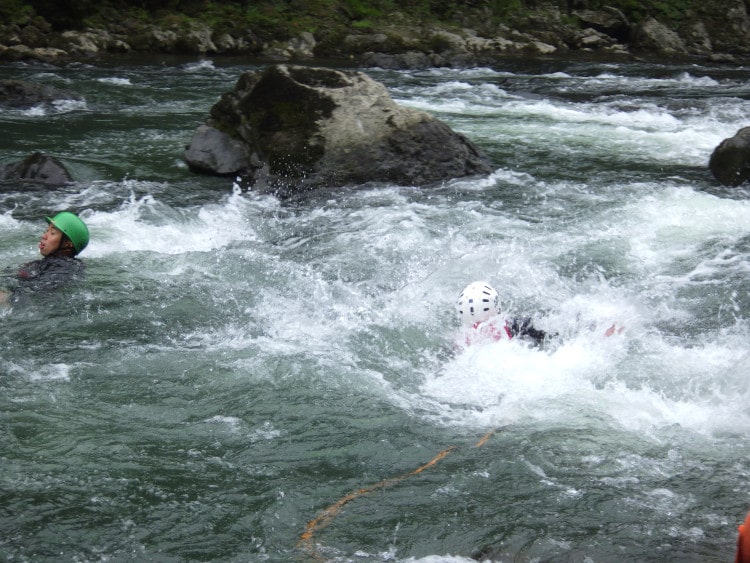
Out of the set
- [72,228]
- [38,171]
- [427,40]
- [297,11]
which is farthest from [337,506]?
[297,11]

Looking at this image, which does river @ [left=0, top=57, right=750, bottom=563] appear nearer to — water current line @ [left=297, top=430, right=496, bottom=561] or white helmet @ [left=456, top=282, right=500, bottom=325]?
water current line @ [left=297, top=430, right=496, bottom=561]

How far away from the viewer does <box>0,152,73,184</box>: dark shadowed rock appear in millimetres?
11266

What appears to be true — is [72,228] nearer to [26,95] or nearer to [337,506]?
[337,506]

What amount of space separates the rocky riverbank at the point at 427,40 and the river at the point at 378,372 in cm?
1143

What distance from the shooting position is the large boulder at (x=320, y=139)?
1133 cm

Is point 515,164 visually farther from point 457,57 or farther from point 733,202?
point 457,57

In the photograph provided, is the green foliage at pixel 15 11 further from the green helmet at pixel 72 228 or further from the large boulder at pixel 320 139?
the green helmet at pixel 72 228

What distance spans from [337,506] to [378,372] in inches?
74.0

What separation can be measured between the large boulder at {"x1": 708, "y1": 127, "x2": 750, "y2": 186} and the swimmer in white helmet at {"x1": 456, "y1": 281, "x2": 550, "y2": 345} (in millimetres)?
6108

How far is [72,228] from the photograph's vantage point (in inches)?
315

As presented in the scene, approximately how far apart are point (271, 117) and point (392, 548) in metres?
8.04

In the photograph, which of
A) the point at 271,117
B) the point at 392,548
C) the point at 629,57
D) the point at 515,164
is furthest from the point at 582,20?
the point at 392,548

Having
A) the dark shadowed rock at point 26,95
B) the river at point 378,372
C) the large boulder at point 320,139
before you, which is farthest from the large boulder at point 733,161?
the dark shadowed rock at point 26,95

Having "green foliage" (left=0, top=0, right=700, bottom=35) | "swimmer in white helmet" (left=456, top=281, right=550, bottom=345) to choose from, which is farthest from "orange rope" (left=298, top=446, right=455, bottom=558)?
"green foliage" (left=0, top=0, right=700, bottom=35)
